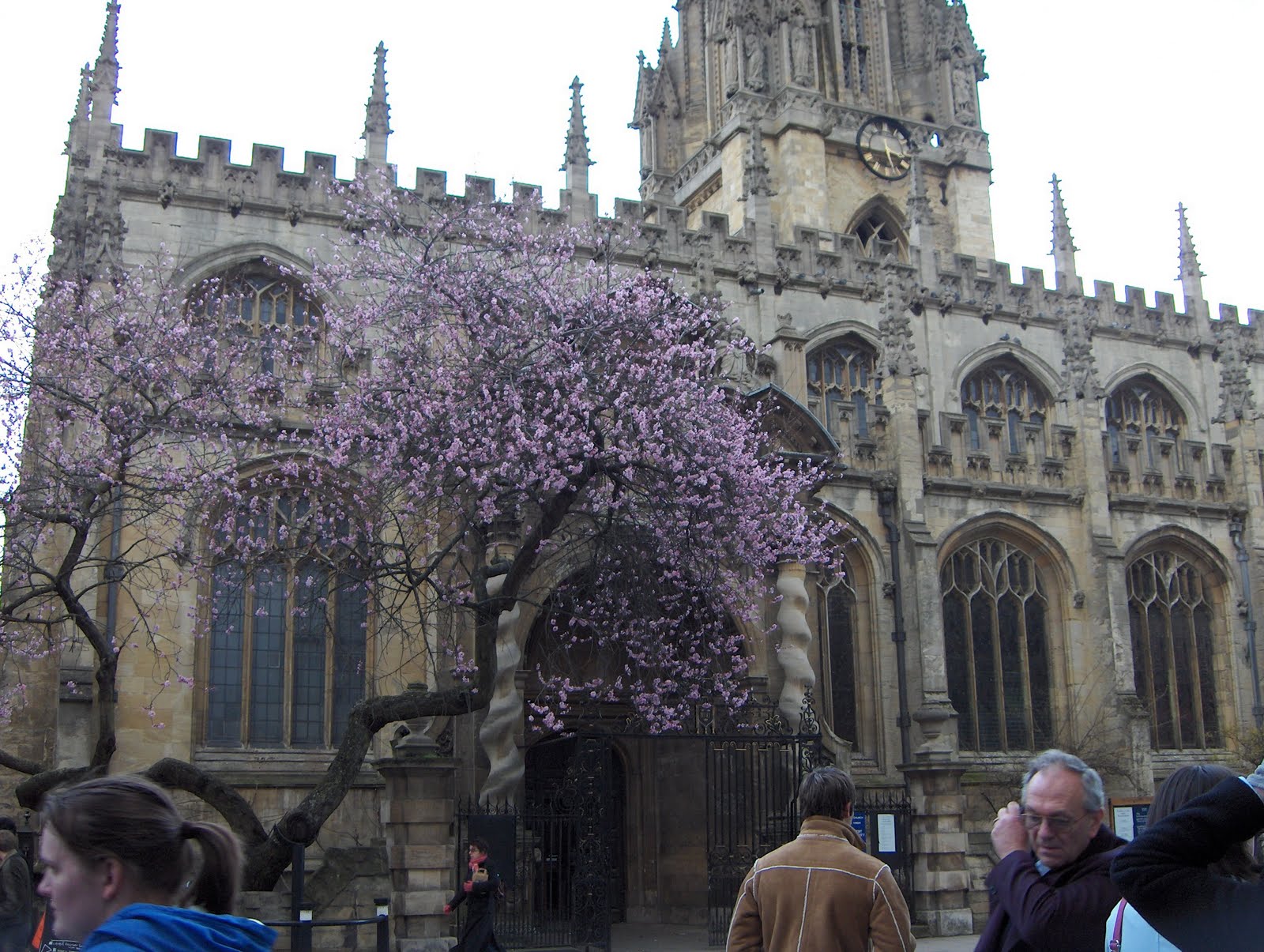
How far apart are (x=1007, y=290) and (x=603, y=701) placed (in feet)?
42.4

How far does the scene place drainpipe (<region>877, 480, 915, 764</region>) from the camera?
2220 centimetres

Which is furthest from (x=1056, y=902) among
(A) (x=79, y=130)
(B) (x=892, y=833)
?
(A) (x=79, y=130)

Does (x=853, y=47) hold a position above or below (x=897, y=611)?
above

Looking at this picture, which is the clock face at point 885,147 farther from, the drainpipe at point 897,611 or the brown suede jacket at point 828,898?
the brown suede jacket at point 828,898

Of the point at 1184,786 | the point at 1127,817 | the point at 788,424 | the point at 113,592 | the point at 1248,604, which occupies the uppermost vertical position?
the point at 788,424

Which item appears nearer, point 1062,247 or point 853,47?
point 1062,247

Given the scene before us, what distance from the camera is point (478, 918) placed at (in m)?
12.1

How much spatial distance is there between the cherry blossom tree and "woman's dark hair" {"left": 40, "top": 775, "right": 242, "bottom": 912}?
9.79 m

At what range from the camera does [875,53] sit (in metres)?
33.5

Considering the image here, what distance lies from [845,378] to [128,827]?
79.7 ft

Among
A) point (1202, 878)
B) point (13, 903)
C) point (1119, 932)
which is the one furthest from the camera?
point (13, 903)

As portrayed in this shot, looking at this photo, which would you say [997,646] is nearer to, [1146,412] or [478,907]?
[1146,412]

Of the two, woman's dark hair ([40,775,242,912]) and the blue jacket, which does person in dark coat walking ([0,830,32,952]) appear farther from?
the blue jacket

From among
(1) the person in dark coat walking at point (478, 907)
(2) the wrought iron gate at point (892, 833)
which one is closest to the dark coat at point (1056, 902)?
(1) the person in dark coat walking at point (478, 907)
